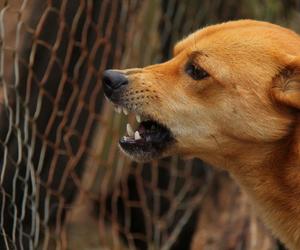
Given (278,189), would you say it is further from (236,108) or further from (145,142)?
(145,142)

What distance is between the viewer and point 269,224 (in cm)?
446

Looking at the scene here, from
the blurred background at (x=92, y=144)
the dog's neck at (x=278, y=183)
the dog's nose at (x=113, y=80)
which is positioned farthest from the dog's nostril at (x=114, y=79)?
the dog's neck at (x=278, y=183)

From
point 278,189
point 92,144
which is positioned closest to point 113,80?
point 278,189

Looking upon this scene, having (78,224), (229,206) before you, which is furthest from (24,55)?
(78,224)

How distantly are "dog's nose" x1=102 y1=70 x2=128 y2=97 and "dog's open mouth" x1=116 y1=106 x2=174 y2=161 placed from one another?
3.9 inches

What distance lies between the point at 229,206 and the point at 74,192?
4.16 ft

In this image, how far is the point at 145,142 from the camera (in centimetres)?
448

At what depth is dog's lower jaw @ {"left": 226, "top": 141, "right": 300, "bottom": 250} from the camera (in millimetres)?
4277

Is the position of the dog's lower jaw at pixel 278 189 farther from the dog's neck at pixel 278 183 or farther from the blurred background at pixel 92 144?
the blurred background at pixel 92 144

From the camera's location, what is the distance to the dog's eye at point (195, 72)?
434 cm

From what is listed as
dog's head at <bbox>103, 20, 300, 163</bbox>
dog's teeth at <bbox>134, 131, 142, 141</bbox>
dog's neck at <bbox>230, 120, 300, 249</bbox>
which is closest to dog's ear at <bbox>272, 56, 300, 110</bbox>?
dog's head at <bbox>103, 20, 300, 163</bbox>

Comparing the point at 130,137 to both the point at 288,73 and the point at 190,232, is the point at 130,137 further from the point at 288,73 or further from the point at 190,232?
the point at 190,232

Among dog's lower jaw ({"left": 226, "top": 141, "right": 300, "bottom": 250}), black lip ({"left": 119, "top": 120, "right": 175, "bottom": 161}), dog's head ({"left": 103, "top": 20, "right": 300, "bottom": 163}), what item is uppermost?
dog's head ({"left": 103, "top": 20, "right": 300, "bottom": 163})

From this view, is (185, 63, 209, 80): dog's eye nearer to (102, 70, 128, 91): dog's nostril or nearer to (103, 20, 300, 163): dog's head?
(103, 20, 300, 163): dog's head
